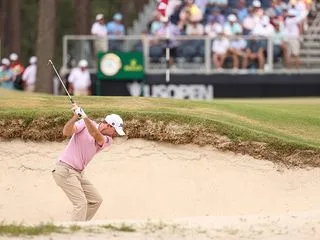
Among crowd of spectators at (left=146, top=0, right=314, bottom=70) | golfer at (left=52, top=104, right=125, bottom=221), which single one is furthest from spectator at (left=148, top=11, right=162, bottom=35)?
golfer at (left=52, top=104, right=125, bottom=221)

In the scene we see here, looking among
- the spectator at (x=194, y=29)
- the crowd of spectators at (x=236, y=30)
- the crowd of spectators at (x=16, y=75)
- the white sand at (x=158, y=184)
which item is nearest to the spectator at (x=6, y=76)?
the crowd of spectators at (x=16, y=75)

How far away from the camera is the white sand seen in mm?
15523

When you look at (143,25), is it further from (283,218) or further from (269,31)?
(283,218)

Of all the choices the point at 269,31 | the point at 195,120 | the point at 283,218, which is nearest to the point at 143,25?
the point at 269,31

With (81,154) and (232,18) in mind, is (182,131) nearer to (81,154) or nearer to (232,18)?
(81,154)

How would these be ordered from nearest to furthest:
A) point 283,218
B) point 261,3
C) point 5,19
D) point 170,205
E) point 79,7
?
1. point 283,218
2. point 170,205
3. point 261,3
4. point 79,7
5. point 5,19

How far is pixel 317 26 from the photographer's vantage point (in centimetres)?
3109

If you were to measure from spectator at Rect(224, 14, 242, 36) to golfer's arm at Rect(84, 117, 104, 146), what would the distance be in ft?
52.6

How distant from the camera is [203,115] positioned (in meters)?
16.7

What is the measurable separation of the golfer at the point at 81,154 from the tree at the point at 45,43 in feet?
61.8

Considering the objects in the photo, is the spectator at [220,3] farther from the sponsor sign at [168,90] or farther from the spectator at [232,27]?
the sponsor sign at [168,90]

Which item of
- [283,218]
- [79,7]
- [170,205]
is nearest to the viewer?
[283,218]

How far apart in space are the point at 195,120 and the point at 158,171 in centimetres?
88

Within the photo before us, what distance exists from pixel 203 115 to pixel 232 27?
12.4 metres
